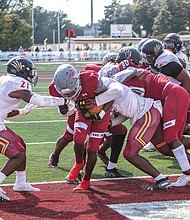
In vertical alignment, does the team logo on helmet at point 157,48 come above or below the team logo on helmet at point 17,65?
above

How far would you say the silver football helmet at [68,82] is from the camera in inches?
245

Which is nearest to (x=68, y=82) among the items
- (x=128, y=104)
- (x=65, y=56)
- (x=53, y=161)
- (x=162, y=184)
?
(x=128, y=104)

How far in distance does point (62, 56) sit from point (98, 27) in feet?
177

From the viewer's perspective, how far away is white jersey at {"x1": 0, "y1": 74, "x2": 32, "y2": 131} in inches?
247

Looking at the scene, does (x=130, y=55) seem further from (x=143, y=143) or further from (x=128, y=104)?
(x=143, y=143)

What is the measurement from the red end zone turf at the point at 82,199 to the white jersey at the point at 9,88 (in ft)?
2.85

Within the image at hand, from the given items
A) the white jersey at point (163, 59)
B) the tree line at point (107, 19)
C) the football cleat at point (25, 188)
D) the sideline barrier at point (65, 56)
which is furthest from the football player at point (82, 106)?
the tree line at point (107, 19)

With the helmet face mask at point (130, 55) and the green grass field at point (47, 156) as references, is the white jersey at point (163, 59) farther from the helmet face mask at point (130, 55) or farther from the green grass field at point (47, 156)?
the green grass field at point (47, 156)

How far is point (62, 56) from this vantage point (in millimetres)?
45688

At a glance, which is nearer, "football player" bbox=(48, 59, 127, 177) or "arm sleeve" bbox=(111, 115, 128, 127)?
"arm sleeve" bbox=(111, 115, 128, 127)

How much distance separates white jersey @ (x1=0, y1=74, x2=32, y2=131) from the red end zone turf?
869 mm

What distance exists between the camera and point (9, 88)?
247 inches

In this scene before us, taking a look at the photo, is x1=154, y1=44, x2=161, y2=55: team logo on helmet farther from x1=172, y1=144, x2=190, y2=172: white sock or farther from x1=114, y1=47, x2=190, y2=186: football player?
x1=172, y1=144, x2=190, y2=172: white sock

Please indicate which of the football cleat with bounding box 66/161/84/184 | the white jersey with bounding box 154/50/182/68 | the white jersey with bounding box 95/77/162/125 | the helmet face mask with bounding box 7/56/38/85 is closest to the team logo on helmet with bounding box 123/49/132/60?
the white jersey with bounding box 154/50/182/68
